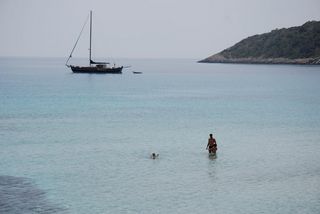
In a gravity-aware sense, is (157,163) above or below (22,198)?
below

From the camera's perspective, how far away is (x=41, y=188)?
30.6 m

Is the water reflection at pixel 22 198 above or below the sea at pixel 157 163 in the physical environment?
above

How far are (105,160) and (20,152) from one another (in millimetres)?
7102

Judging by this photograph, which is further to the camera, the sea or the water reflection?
the sea

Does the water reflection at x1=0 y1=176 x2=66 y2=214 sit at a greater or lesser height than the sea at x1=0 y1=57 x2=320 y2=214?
greater

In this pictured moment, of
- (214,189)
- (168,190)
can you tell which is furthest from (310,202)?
(168,190)

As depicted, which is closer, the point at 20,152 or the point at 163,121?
the point at 20,152

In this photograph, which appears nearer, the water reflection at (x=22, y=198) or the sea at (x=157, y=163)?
the water reflection at (x=22, y=198)

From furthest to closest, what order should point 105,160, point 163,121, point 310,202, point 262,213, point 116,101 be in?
1. point 116,101
2. point 163,121
3. point 105,160
4. point 310,202
5. point 262,213

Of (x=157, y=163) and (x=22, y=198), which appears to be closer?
(x=22, y=198)

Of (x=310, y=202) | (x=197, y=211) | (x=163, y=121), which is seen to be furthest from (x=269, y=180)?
(x=163, y=121)

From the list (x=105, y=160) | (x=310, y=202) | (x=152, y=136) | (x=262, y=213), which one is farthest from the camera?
(x=152, y=136)

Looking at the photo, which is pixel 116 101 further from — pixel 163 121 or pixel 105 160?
pixel 105 160

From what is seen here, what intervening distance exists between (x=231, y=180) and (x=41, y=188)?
11.5 metres
